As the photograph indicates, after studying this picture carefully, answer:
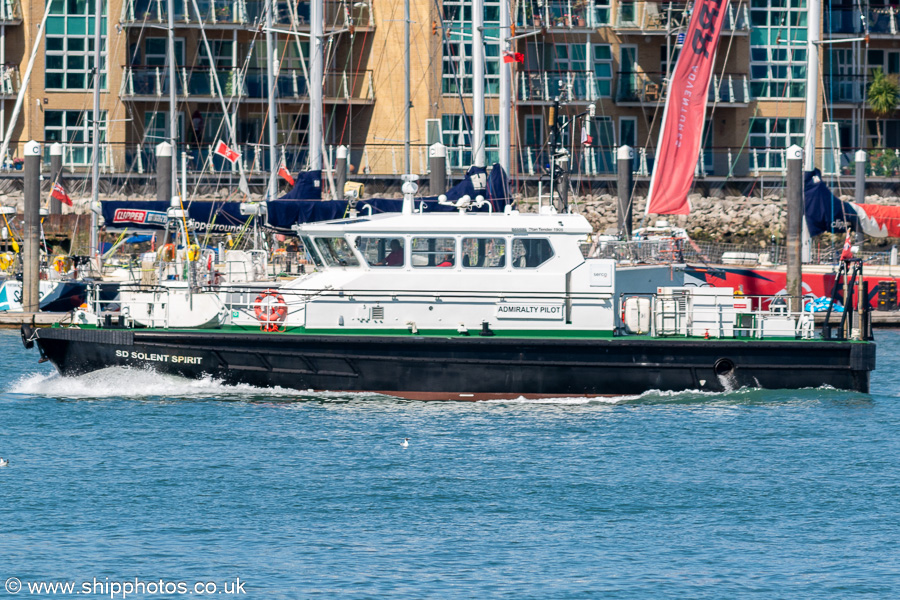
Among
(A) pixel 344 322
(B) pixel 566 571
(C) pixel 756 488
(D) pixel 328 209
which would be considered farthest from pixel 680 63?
(B) pixel 566 571

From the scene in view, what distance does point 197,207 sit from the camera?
105ft

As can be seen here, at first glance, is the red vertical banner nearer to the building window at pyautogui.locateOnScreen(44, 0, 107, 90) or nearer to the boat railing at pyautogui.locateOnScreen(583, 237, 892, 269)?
the boat railing at pyautogui.locateOnScreen(583, 237, 892, 269)

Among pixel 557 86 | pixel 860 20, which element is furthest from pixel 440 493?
pixel 860 20

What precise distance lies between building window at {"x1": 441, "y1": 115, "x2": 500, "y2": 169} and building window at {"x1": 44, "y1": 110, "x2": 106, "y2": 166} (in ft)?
39.6

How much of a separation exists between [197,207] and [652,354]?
44.8 ft

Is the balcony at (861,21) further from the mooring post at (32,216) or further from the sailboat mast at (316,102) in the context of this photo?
the mooring post at (32,216)

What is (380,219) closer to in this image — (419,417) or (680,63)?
(419,417)

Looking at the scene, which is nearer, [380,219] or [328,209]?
[380,219]

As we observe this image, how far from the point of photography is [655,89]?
164 ft

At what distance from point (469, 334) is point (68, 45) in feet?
103

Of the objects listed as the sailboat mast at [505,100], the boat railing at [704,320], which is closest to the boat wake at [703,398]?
the boat railing at [704,320]

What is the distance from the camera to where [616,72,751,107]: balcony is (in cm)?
4984

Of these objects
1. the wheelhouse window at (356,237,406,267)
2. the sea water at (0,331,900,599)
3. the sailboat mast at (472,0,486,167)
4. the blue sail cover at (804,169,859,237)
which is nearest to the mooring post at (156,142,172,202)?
the sailboat mast at (472,0,486,167)

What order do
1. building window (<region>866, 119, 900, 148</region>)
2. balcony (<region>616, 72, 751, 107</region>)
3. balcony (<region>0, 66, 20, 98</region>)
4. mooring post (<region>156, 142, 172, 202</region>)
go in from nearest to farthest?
mooring post (<region>156, 142, 172, 202</region>) → balcony (<region>0, 66, 20, 98</region>) → balcony (<region>616, 72, 751, 107</region>) → building window (<region>866, 119, 900, 148</region>)
